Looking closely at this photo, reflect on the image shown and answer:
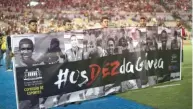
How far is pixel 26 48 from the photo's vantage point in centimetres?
244

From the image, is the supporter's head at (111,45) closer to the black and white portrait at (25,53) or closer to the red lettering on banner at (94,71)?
the red lettering on banner at (94,71)

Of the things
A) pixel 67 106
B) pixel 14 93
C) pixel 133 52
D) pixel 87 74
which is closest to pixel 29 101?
pixel 14 93

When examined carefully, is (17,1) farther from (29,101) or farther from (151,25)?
(151,25)

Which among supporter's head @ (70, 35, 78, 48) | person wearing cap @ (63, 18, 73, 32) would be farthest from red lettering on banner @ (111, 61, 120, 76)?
person wearing cap @ (63, 18, 73, 32)

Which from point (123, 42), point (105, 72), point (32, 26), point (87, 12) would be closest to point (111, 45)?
point (123, 42)

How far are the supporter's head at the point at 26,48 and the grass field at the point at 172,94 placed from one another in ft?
3.21

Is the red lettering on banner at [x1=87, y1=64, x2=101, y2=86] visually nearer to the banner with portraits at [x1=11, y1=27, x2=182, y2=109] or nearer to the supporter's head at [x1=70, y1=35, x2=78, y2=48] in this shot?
the banner with portraits at [x1=11, y1=27, x2=182, y2=109]

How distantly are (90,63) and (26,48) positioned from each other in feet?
2.00

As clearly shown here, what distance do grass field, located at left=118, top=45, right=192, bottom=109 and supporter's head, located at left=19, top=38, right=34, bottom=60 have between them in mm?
978

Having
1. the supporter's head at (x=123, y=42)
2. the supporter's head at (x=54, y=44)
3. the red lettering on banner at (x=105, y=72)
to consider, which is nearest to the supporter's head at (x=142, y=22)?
the supporter's head at (x=123, y=42)

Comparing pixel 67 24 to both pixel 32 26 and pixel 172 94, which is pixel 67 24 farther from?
pixel 172 94

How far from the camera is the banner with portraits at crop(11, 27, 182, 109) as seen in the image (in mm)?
2471

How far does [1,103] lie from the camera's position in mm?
2461

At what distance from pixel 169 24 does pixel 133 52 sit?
1.69ft
